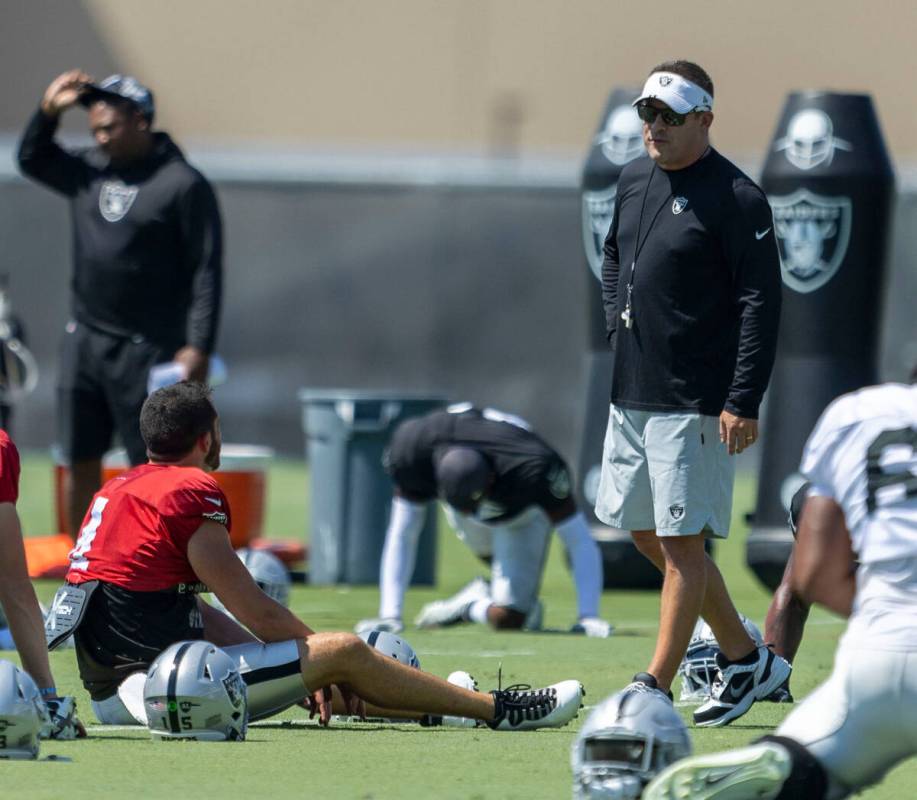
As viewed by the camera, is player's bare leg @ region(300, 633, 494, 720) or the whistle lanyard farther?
the whistle lanyard

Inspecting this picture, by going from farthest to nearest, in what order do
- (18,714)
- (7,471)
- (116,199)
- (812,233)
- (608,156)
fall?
(608,156), (812,233), (116,199), (7,471), (18,714)

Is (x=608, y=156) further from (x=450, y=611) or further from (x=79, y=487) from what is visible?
(x=79, y=487)

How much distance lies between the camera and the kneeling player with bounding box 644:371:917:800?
15.3 ft

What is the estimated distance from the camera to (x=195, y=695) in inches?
242

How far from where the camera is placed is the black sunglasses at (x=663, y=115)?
6.79 m

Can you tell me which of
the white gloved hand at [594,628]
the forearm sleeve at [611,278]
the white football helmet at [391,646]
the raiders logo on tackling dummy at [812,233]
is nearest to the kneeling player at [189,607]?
the white football helmet at [391,646]

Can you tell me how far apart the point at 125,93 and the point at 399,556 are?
2.43 metres

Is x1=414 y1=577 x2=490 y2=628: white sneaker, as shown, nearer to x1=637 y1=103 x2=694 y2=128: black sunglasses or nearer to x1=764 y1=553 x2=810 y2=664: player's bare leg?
x1=764 y1=553 x2=810 y2=664: player's bare leg

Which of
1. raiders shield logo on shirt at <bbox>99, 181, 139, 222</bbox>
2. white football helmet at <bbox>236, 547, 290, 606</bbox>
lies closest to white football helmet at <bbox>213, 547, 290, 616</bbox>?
white football helmet at <bbox>236, 547, 290, 606</bbox>

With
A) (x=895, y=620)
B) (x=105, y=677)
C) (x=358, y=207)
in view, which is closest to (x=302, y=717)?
(x=105, y=677)

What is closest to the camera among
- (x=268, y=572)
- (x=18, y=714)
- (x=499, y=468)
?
(x=18, y=714)

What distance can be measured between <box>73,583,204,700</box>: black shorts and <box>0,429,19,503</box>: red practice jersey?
50cm

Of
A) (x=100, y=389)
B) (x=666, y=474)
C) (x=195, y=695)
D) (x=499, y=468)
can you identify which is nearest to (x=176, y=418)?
(x=195, y=695)

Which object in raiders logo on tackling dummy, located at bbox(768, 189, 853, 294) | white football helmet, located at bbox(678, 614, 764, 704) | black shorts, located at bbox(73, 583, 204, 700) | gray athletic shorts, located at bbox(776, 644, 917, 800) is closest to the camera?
gray athletic shorts, located at bbox(776, 644, 917, 800)
